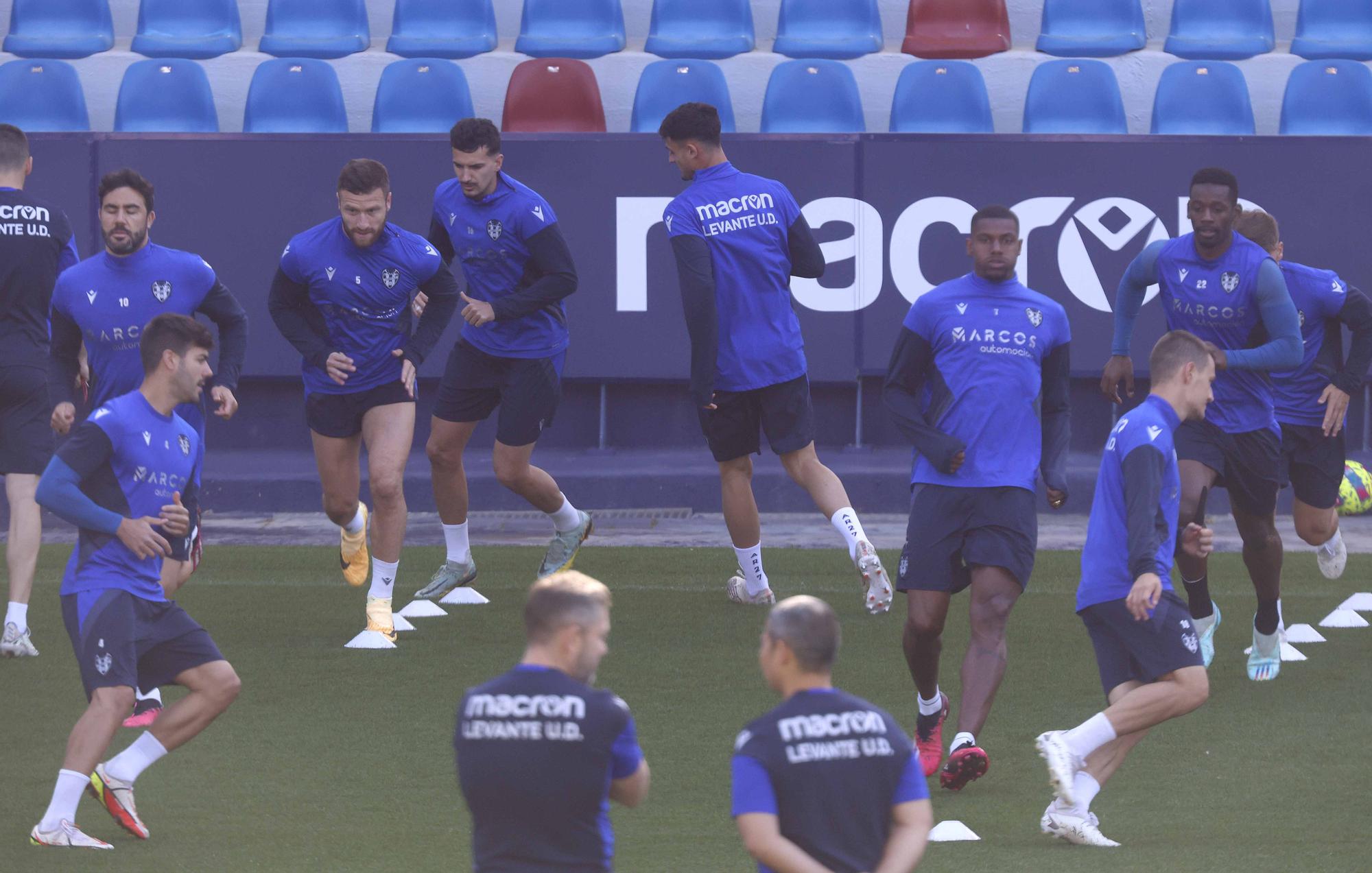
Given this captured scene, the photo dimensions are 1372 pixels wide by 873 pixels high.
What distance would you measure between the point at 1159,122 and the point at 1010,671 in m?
7.84

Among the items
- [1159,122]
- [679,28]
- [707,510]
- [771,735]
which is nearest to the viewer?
[771,735]

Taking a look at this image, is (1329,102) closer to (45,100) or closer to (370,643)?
(370,643)

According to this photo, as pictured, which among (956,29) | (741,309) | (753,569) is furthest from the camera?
(956,29)

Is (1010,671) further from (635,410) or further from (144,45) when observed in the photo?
(144,45)

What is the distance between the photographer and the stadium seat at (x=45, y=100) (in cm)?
1449

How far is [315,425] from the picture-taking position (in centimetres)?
842

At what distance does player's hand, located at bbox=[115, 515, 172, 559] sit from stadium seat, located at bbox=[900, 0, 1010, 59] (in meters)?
11.2

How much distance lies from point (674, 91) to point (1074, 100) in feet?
10.3

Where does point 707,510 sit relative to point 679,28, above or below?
below

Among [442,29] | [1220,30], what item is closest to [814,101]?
[442,29]

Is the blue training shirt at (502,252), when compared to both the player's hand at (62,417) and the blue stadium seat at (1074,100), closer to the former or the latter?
the player's hand at (62,417)

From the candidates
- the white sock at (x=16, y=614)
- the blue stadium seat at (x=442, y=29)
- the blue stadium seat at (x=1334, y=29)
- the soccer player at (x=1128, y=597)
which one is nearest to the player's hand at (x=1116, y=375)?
the soccer player at (x=1128, y=597)

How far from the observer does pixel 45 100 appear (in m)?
14.5

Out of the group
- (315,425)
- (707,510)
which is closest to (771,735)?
(315,425)
